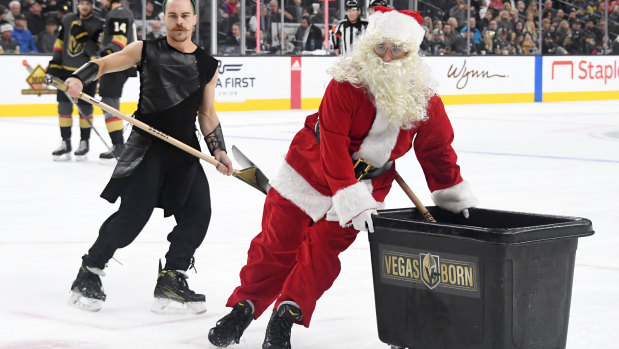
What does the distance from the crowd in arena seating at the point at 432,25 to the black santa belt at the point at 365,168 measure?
10.1 metres

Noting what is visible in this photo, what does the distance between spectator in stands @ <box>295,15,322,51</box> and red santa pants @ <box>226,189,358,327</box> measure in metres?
12.2

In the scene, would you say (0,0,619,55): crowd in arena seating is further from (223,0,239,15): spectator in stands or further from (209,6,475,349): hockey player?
(209,6,475,349): hockey player

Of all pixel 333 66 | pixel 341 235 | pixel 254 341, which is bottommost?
pixel 254 341

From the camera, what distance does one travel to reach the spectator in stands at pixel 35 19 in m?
13.0

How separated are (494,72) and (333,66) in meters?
13.5

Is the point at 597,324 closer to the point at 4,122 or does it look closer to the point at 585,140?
the point at 585,140

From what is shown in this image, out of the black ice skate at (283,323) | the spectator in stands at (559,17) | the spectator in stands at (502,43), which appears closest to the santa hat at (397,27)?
the black ice skate at (283,323)

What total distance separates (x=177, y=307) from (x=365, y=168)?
0.98m

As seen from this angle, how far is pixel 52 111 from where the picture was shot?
12617 mm

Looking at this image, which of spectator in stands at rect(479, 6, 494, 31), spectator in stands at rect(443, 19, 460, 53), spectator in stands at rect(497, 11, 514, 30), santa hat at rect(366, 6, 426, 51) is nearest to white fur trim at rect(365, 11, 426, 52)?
santa hat at rect(366, 6, 426, 51)

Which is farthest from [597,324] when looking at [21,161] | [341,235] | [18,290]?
[21,161]

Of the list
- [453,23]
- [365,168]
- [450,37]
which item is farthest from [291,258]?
[453,23]

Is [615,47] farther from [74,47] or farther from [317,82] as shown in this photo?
[74,47]

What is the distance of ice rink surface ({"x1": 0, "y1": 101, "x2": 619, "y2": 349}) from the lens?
133 inches
